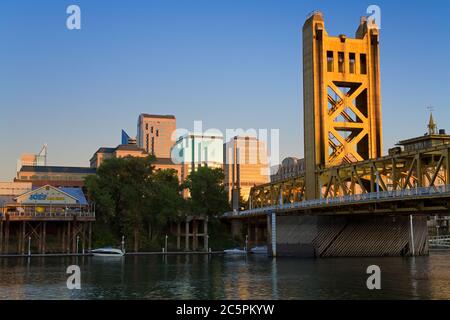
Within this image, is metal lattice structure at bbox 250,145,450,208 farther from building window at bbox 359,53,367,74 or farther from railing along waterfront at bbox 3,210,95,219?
railing along waterfront at bbox 3,210,95,219

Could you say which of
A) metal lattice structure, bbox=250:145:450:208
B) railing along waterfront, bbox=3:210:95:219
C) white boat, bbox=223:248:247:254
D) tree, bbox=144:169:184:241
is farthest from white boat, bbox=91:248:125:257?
metal lattice structure, bbox=250:145:450:208

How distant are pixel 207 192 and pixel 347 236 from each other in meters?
39.6

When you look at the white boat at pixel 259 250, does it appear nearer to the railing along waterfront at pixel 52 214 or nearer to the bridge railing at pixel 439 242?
the railing along waterfront at pixel 52 214

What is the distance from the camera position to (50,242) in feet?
386

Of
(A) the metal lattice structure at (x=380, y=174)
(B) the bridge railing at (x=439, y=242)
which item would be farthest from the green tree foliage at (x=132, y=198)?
(B) the bridge railing at (x=439, y=242)

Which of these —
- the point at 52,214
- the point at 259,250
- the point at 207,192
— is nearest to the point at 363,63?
the point at 259,250

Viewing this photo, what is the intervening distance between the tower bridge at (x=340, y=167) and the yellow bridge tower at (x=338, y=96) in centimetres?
18

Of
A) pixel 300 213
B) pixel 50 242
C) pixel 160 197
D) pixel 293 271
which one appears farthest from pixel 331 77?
pixel 50 242

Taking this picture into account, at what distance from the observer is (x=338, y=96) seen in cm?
11519

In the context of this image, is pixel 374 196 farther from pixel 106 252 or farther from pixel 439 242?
pixel 439 242

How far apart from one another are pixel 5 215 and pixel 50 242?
10.2m

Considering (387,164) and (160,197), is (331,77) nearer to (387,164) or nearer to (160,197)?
(387,164)
